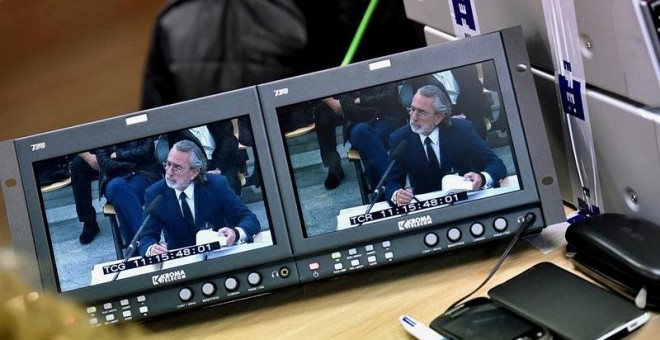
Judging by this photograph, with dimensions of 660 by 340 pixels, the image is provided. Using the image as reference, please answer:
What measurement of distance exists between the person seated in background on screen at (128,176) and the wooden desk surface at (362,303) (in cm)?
13

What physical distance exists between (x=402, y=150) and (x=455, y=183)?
0.23ft

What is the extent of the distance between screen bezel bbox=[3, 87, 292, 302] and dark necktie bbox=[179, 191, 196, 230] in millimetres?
45

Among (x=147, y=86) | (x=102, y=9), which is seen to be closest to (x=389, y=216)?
(x=147, y=86)

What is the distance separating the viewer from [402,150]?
1.06 meters

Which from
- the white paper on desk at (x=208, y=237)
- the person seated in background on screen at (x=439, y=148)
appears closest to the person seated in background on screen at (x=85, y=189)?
the white paper on desk at (x=208, y=237)

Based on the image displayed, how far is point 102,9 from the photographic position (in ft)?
8.73

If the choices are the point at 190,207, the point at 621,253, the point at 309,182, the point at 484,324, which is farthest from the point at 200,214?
the point at 621,253

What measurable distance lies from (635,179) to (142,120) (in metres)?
0.54

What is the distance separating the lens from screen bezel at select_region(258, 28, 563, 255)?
1.06 meters

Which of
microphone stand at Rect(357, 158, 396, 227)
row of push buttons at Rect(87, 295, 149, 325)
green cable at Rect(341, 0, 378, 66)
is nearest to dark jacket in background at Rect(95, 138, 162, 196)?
row of push buttons at Rect(87, 295, 149, 325)

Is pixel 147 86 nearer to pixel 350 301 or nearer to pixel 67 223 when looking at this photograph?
pixel 67 223

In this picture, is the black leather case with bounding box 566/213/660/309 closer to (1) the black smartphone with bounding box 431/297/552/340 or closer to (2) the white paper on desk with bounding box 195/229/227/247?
(1) the black smartphone with bounding box 431/297/552/340

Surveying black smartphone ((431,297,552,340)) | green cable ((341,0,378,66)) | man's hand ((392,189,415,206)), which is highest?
green cable ((341,0,378,66))

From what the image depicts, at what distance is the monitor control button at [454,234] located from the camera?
3.47ft
